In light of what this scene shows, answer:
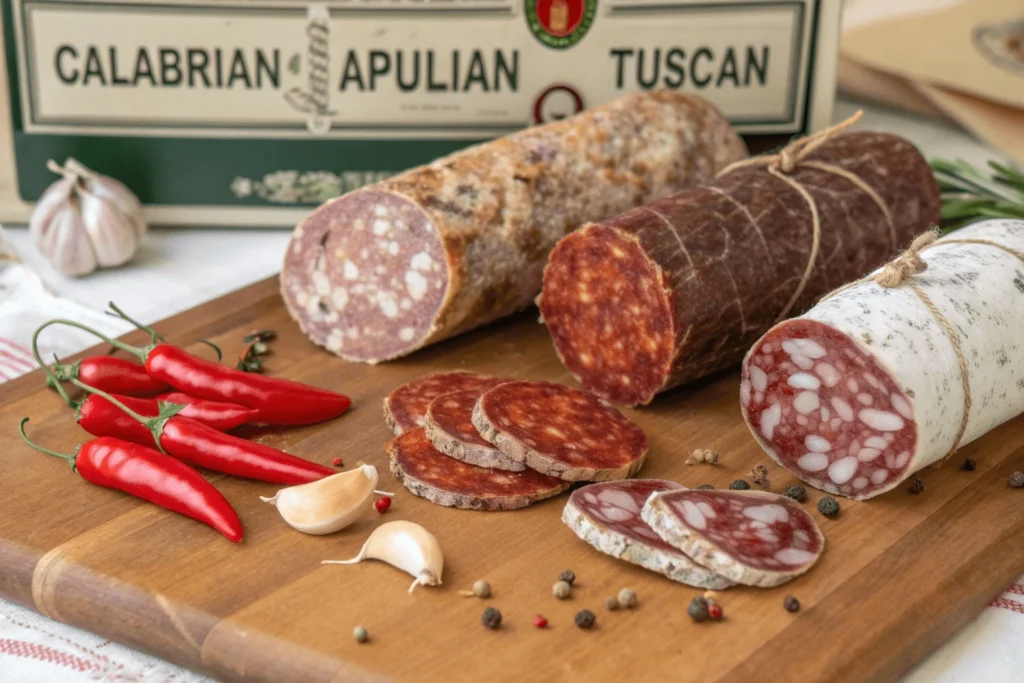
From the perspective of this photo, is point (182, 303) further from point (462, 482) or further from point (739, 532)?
point (739, 532)

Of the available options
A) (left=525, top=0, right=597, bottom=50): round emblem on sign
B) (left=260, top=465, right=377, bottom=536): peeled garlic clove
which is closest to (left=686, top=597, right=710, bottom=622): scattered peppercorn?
(left=260, top=465, right=377, bottom=536): peeled garlic clove

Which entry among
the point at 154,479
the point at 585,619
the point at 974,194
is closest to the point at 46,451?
the point at 154,479

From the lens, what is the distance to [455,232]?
15.3ft

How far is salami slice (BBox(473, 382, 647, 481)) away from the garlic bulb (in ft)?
7.12

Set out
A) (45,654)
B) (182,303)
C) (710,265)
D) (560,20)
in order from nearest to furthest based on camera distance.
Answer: (45,654) < (710,265) < (182,303) < (560,20)

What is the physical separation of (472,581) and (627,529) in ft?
1.48

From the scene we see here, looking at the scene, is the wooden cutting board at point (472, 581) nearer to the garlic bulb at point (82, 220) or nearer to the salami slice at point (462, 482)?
the salami slice at point (462, 482)

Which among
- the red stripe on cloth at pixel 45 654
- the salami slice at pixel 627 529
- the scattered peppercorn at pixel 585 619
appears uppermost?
the salami slice at pixel 627 529

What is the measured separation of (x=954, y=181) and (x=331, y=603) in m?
3.81

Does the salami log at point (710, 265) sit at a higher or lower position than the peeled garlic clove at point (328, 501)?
higher

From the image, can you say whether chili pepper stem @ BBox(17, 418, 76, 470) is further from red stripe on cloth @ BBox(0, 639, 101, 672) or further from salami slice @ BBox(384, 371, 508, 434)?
salami slice @ BBox(384, 371, 508, 434)

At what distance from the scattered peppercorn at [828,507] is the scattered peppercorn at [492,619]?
110 centimetres

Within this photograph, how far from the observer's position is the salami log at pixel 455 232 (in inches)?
186

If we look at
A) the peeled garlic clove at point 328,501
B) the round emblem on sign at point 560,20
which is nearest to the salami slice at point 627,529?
the peeled garlic clove at point 328,501
